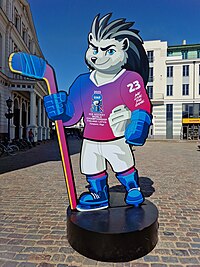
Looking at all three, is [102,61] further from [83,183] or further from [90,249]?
[83,183]

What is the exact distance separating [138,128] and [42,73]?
164 centimetres

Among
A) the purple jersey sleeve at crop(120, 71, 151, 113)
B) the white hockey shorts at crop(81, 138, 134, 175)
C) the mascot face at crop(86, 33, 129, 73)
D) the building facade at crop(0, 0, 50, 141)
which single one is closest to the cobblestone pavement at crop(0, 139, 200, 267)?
the white hockey shorts at crop(81, 138, 134, 175)

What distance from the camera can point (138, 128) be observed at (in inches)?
137

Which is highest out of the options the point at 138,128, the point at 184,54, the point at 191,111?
the point at 184,54

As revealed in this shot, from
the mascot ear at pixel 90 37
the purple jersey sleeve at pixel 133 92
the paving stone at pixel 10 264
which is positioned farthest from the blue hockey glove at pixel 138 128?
the paving stone at pixel 10 264

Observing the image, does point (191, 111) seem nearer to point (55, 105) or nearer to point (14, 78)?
point (14, 78)

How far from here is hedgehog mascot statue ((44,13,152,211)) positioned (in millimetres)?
3666

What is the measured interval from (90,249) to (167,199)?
3294 mm

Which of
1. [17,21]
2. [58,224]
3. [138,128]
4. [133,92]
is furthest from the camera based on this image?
[17,21]

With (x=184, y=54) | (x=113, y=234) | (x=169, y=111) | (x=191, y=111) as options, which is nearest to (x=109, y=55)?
(x=113, y=234)

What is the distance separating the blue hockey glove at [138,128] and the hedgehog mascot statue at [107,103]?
2 cm

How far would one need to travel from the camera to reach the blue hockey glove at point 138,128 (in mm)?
3490

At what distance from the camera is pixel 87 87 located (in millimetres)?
3762

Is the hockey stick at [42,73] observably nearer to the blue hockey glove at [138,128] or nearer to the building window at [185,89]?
the blue hockey glove at [138,128]
